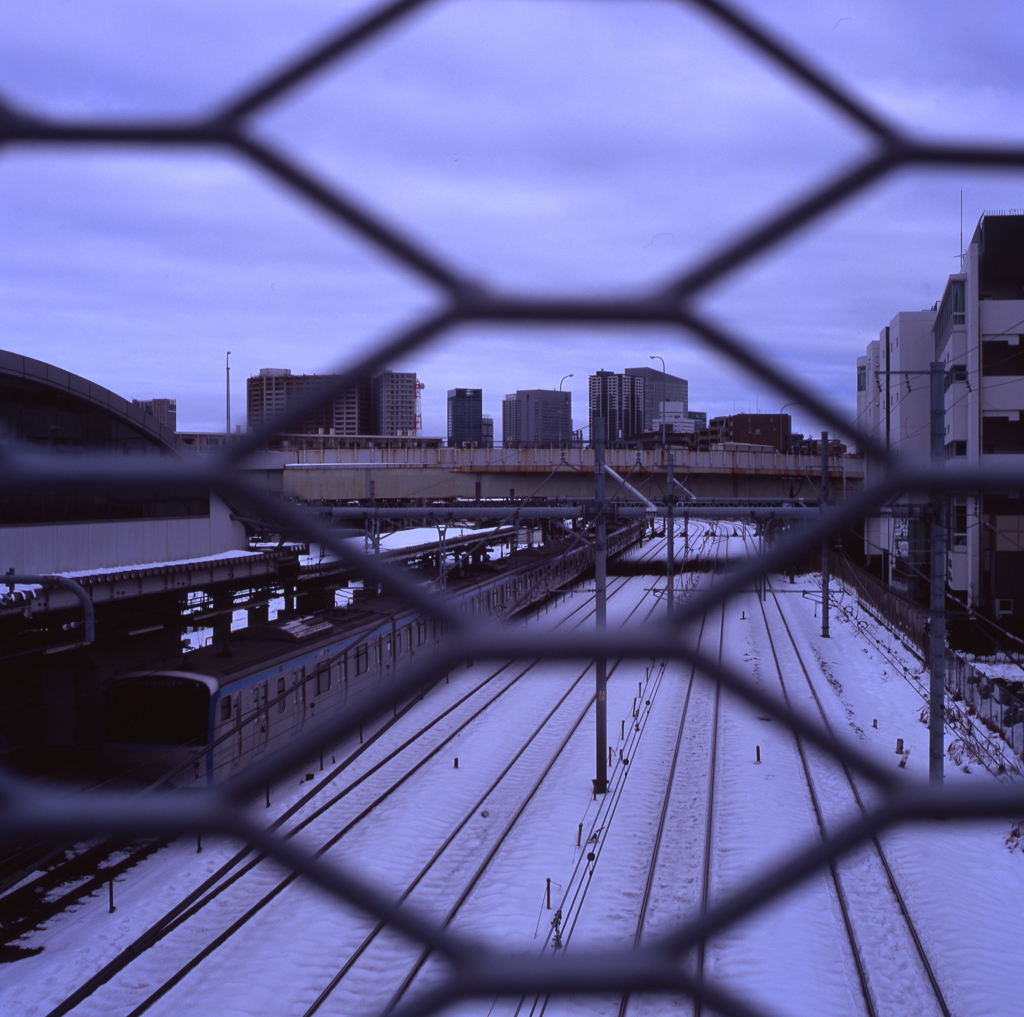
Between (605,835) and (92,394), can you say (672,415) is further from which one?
(605,835)

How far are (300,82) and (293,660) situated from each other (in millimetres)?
3488

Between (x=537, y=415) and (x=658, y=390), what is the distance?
211 millimetres

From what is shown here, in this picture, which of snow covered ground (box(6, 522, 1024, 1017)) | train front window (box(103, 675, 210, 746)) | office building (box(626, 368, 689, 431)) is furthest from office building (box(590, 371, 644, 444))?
train front window (box(103, 675, 210, 746))

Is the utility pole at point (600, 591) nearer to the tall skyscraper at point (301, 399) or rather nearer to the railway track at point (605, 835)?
the railway track at point (605, 835)

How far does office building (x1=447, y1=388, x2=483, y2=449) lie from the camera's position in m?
0.73

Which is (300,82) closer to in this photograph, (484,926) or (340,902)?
(340,902)

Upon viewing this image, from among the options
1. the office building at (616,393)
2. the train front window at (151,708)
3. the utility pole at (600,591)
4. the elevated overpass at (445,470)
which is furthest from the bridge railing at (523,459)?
the utility pole at (600,591)

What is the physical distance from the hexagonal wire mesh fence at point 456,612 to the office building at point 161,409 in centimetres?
13

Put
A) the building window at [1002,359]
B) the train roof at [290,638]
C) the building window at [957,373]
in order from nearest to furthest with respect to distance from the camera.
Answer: the building window at [1002,359]
the building window at [957,373]
the train roof at [290,638]

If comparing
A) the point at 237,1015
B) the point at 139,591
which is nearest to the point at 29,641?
the point at 139,591

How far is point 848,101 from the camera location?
523 mm

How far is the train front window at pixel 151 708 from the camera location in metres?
1.76

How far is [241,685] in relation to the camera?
3020mm

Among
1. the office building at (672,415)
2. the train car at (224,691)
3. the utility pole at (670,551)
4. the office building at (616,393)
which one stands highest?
the office building at (616,393)
